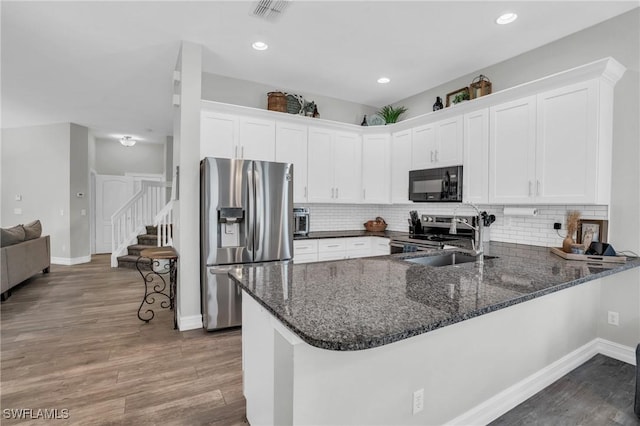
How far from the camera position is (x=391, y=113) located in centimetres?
459

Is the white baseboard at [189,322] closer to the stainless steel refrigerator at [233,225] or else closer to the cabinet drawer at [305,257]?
the stainless steel refrigerator at [233,225]

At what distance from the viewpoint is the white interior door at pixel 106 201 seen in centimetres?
777

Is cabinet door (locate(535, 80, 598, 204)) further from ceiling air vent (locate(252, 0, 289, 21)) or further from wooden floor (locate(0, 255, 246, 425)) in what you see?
wooden floor (locate(0, 255, 246, 425))

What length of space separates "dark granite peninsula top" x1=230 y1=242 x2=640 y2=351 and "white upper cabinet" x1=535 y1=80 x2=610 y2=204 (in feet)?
2.28

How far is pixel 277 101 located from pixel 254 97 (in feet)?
1.12

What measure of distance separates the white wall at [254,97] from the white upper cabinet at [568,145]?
2.54 metres

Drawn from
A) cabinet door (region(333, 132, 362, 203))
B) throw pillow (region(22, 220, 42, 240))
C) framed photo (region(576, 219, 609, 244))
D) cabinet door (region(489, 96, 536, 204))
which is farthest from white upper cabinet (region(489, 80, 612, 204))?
Result: throw pillow (region(22, 220, 42, 240))

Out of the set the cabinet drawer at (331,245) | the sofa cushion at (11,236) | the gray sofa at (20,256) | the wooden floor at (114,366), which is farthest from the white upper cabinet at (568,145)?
the sofa cushion at (11,236)


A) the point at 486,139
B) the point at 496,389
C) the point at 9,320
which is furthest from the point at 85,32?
the point at 496,389

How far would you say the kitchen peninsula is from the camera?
3.68 feet

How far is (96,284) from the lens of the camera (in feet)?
16.5

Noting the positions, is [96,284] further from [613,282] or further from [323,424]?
[613,282]

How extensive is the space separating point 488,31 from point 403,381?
3016mm

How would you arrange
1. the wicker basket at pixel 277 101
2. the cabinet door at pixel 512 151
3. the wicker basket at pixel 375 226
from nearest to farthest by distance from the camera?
1. the cabinet door at pixel 512 151
2. the wicker basket at pixel 277 101
3. the wicker basket at pixel 375 226
